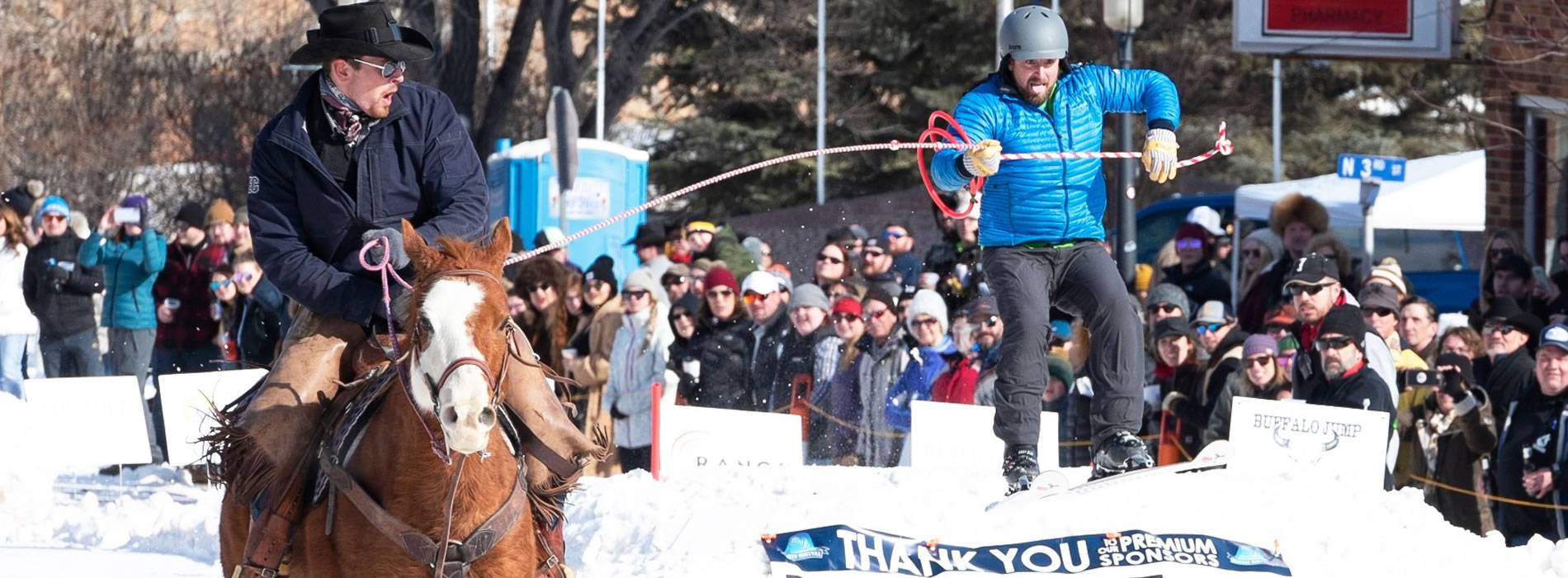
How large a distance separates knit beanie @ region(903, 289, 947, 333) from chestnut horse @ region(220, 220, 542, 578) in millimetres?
6128

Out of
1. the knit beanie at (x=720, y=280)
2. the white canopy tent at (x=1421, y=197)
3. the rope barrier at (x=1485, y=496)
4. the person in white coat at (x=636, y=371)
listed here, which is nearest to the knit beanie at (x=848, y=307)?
the knit beanie at (x=720, y=280)

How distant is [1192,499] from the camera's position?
28.0 ft

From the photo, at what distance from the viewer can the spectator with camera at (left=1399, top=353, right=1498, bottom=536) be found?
9.98 meters

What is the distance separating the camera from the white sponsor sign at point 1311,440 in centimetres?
960

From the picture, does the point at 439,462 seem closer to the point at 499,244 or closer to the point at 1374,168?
the point at 499,244

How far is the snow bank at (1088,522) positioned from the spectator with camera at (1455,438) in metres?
0.75

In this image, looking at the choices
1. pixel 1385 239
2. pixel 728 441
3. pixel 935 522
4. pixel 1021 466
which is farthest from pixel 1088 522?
pixel 1385 239

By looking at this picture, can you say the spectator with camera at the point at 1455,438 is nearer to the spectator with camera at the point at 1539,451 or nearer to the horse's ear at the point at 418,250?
the spectator with camera at the point at 1539,451

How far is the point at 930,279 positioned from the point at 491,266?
830 centimetres

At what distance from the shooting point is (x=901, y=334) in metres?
11.8

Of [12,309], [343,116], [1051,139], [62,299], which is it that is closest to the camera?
[343,116]

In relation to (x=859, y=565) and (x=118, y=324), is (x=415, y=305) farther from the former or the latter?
(x=118, y=324)

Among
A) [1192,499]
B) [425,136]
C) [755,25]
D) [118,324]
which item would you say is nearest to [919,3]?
[755,25]

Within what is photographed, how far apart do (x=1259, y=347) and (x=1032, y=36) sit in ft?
11.1
